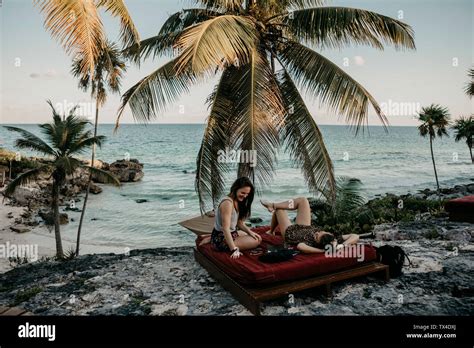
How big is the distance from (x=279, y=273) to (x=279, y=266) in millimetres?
89

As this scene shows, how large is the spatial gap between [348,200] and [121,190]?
63.9ft

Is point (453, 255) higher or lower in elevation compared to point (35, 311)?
higher

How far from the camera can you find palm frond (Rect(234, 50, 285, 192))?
4766 millimetres

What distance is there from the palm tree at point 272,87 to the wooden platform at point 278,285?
1370mm

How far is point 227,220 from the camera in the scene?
4.23 m

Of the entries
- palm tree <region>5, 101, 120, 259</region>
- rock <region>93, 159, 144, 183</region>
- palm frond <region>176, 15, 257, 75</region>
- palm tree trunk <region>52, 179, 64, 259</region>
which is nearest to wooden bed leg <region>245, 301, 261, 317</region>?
palm frond <region>176, 15, 257, 75</region>

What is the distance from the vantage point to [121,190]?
25.4 m

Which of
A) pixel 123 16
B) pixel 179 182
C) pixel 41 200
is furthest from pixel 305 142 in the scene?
pixel 179 182

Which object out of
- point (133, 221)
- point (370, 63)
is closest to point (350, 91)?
point (370, 63)

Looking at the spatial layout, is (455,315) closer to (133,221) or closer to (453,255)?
(453,255)

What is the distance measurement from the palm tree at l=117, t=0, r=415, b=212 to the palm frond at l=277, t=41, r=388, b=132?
1 cm

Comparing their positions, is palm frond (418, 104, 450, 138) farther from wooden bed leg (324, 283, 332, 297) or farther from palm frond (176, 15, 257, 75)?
wooden bed leg (324, 283, 332, 297)

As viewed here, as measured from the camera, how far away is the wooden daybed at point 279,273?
354cm
